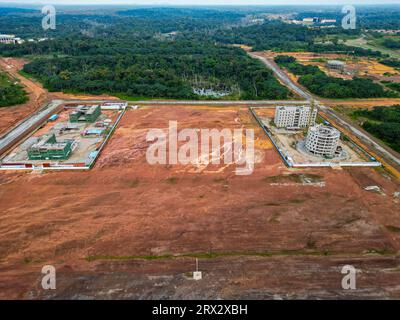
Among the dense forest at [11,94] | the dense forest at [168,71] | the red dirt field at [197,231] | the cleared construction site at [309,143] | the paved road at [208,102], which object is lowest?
the red dirt field at [197,231]

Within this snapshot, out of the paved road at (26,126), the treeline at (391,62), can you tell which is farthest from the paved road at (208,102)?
the treeline at (391,62)

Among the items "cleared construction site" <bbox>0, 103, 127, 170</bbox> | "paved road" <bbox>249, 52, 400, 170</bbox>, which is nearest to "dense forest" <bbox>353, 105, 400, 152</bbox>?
"paved road" <bbox>249, 52, 400, 170</bbox>

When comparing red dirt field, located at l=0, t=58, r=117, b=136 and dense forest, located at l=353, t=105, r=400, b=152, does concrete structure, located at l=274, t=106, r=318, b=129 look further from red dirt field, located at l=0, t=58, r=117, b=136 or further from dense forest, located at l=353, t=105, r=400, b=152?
red dirt field, located at l=0, t=58, r=117, b=136

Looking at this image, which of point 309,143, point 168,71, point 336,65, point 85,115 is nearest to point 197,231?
point 309,143

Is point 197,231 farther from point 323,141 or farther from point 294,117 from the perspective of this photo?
point 294,117

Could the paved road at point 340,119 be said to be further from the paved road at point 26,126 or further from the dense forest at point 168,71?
the paved road at point 26,126
